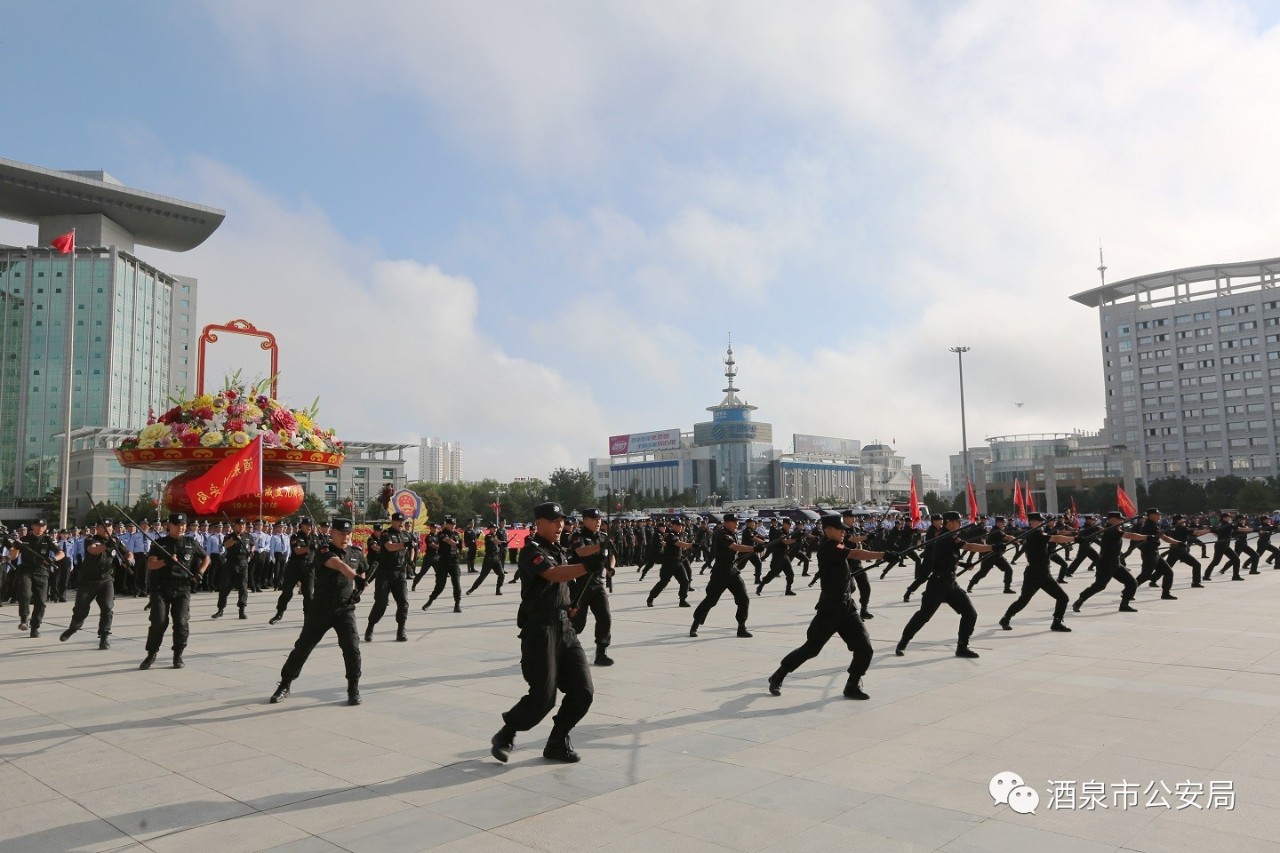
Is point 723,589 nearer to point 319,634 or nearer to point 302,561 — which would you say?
point 319,634

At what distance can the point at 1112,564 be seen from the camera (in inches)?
539

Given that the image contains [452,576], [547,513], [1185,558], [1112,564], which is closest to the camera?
[547,513]

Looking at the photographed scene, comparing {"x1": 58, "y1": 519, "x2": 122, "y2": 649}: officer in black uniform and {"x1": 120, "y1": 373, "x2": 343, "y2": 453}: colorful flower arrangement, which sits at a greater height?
{"x1": 120, "y1": 373, "x2": 343, "y2": 453}: colorful flower arrangement

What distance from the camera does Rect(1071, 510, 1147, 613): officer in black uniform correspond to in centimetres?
1374

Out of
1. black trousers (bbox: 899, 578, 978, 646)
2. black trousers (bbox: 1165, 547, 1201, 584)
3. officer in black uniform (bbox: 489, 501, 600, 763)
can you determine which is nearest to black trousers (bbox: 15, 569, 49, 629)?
officer in black uniform (bbox: 489, 501, 600, 763)

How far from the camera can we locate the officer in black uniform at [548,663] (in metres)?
5.89

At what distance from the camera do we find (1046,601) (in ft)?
53.6

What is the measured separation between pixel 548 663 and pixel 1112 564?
11206mm

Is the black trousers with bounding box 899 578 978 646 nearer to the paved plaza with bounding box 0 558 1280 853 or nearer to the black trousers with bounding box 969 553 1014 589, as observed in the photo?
A: the paved plaza with bounding box 0 558 1280 853

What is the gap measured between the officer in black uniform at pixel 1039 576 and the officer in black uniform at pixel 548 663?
26.6 feet

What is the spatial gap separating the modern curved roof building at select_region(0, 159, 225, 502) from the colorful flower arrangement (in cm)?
8107

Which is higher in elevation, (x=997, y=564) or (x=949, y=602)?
(x=949, y=602)

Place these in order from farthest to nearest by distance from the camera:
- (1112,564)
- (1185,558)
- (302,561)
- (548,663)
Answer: (1185,558), (1112,564), (302,561), (548,663)

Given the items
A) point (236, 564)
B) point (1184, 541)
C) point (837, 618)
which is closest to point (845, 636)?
point (837, 618)
